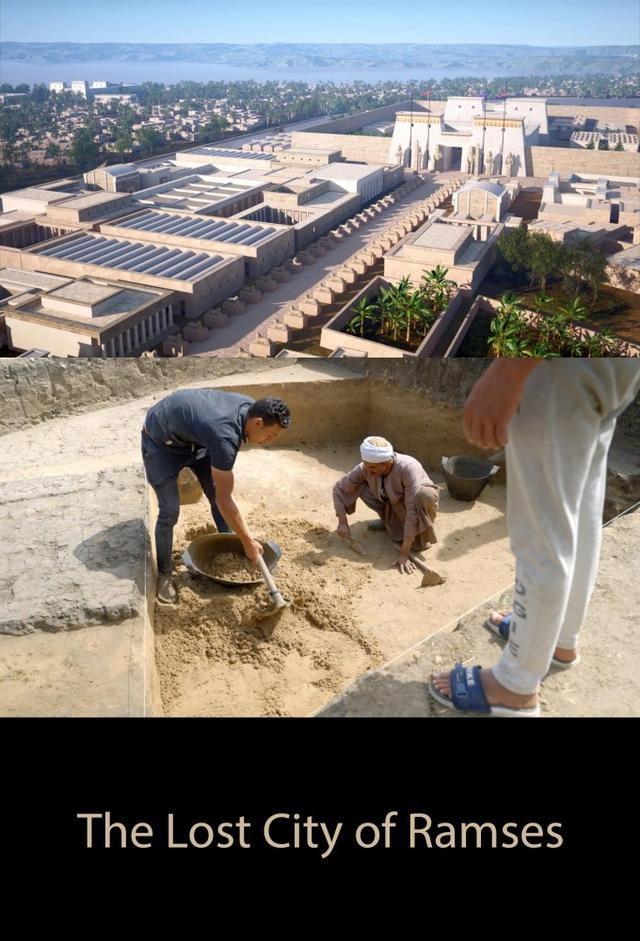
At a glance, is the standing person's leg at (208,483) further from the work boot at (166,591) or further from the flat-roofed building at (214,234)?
the flat-roofed building at (214,234)

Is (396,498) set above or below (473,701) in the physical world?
above

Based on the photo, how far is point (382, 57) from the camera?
7.12 feet

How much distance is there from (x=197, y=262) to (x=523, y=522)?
1.14 m

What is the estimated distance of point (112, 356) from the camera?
68.7 inches

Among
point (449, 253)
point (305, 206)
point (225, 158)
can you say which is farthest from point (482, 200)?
point (225, 158)

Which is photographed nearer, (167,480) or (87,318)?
(87,318)

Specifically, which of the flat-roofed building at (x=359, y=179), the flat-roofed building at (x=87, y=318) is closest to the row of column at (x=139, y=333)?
the flat-roofed building at (x=87, y=318)

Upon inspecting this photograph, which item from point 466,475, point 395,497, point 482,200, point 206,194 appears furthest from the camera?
point 466,475

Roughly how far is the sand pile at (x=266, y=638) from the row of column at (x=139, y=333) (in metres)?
0.99

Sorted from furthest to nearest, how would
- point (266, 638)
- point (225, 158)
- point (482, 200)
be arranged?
point (266, 638), point (225, 158), point (482, 200)

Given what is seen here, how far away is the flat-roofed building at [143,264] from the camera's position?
67.3 inches

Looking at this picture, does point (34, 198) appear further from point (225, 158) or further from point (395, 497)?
point (395, 497)

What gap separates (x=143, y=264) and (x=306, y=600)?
1245mm
